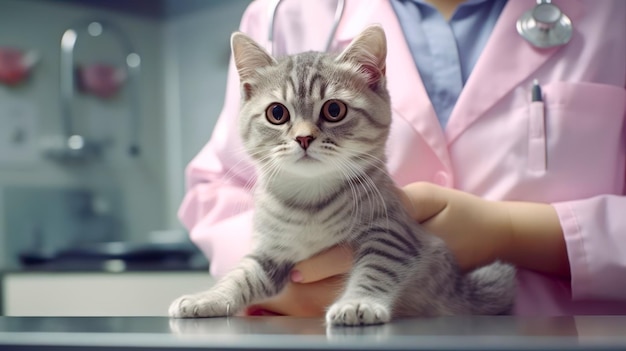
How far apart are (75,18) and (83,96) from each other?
287 millimetres

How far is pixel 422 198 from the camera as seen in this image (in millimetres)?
921

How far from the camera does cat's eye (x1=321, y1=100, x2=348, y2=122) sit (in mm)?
902

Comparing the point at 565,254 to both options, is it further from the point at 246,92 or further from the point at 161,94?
the point at 161,94

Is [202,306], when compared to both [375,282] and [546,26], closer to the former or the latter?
[375,282]

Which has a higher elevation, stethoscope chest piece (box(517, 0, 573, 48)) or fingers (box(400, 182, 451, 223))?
stethoscope chest piece (box(517, 0, 573, 48))

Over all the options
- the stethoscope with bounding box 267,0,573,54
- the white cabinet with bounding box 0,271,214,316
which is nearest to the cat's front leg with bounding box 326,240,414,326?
the stethoscope with bounding box 267,0,573,54

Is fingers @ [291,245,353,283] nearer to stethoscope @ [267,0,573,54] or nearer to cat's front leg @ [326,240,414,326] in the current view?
cat's front leg @ [326,240,414,326]

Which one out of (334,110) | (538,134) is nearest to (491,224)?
(538,134)

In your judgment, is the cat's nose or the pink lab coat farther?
the pink lab coat

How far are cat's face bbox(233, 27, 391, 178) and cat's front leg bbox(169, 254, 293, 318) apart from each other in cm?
13

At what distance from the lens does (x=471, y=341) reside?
0.44m

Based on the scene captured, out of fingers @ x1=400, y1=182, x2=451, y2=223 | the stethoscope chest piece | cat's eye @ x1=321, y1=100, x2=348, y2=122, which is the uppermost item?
the stethoscope chest piece

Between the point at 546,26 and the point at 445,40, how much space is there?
0.49 feet

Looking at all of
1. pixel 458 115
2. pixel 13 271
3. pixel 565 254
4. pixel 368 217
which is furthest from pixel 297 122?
pixel 13 271
